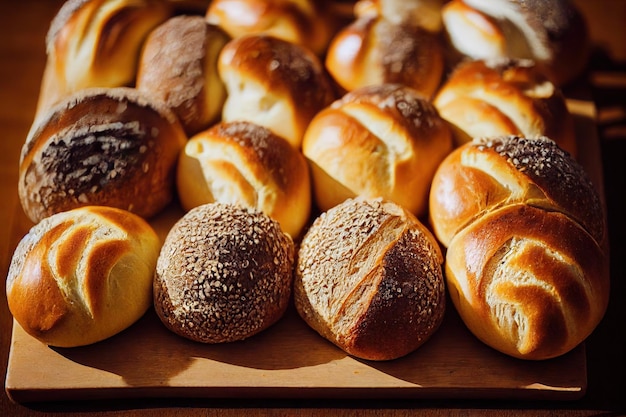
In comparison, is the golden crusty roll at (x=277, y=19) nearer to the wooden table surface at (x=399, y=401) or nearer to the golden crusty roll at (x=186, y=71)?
the golden crusty roll at (x=186, y=71)

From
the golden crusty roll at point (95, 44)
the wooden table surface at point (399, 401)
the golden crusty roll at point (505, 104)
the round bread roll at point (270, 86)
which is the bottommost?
the wooden table surface at point (399, 401)

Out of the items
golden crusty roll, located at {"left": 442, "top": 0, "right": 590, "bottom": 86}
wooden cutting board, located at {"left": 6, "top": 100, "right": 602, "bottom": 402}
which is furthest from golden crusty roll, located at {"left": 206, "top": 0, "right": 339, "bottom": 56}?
wooden cutting board, located at {"left": 6, "top": 100, "right": 602, "bottom": 402}

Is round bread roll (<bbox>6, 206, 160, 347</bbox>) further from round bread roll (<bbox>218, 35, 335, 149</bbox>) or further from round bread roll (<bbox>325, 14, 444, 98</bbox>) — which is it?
round bread roll (<bbox>325, 14, 444, 98</bbox>)

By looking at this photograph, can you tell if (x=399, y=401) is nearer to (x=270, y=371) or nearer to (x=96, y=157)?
(x=270, y=371)

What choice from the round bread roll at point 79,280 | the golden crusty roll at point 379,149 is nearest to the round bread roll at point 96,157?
the round bread roll at point 79,280

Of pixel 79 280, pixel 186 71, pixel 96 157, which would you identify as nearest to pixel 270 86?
pixel 186 71

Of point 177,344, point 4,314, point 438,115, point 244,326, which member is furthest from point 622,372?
point 4,314

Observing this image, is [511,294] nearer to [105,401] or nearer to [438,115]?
[438,115]
